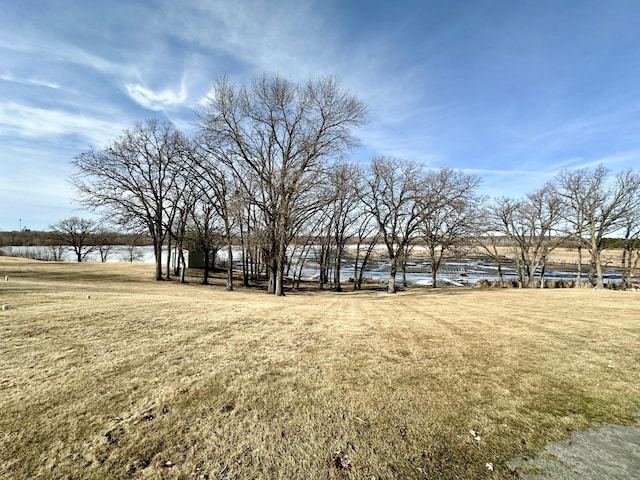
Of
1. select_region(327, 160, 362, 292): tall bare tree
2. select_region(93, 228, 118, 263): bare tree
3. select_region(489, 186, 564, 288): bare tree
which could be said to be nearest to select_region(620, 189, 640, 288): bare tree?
select_region(489, 186, 564, 288): bare tree

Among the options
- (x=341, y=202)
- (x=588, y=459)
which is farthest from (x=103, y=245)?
(x=588, y=459)

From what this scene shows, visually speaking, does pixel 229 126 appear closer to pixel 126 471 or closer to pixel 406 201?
pixel 406 201

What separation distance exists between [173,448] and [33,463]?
1199 mm

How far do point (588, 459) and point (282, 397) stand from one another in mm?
3579

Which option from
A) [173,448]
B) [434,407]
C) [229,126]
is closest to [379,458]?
[434,407]

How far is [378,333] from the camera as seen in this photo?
770 cm

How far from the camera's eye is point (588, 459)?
3.17 m

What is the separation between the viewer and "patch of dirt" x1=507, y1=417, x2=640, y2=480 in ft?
9.61

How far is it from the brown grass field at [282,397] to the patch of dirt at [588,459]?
131 mm

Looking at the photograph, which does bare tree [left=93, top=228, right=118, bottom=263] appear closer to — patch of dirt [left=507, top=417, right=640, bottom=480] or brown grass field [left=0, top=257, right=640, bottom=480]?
brown grass field [left=0, top=257, right=640, bottom=480]

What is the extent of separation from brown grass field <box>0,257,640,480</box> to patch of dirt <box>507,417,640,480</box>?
0.13 m

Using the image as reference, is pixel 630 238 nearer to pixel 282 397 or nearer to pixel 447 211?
pixel 447 211

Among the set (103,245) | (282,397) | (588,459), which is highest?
(103,245)

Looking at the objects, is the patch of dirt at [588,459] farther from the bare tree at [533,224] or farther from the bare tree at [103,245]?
the bare tree at [103,245]
